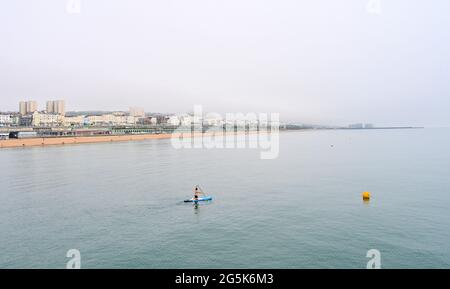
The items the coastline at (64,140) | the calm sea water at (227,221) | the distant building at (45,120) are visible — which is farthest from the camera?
the distant building at (45,120)

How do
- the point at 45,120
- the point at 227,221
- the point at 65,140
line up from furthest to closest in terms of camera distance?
the point at 45,120 < the point at 65,140 < the point at 227,221

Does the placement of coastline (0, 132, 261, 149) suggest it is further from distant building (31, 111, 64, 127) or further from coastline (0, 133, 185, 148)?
distant building (31, 111, 64, 127)

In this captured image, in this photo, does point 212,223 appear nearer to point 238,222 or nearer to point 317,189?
point 238,222

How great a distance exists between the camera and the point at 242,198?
28.6 m

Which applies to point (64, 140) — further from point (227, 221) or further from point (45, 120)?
point (227, 221)

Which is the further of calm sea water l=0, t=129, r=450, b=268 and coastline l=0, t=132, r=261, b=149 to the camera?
coastline l=0, t=132, r=261, b=149

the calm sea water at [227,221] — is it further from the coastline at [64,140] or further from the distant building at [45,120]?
the distant building at [45,120]

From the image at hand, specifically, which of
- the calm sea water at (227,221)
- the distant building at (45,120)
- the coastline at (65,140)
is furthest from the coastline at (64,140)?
the calm sea water at (227,221)

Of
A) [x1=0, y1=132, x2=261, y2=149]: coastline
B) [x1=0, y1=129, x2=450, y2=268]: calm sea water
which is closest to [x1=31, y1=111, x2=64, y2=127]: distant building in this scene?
[x1=0, y1=132, x2=261, y2=149]: coastline

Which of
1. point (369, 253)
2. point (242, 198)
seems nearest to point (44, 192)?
point (242, 198)

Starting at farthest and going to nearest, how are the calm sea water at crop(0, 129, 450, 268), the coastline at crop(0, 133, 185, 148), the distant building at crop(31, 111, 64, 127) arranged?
the distant building at crop(31, 111, 64, 127), the coastline at crop(0, 133, 185, 148), the calm sea water at crop(0, 129, 450, 268)

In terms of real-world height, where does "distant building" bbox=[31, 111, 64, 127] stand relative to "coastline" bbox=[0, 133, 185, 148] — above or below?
Result: above

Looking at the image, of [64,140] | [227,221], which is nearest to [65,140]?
[64,140]
